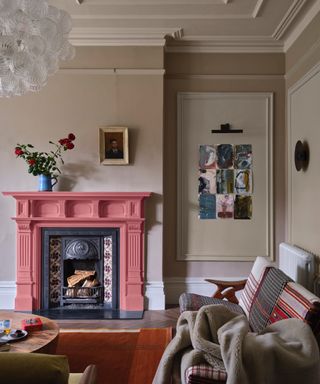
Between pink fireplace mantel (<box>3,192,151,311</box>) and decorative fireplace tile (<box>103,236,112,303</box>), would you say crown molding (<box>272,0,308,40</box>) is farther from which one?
decorative fireplace tile (<box>103,236,112,303</box>)

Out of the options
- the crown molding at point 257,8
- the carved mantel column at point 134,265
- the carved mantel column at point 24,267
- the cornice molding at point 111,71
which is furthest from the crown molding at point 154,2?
the carved mantel column at point 24,267

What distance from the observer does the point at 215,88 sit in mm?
4453

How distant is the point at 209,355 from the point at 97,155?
288 cm

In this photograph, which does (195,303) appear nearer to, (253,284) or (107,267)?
(253,284)

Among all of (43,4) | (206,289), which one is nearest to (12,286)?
(206,289)

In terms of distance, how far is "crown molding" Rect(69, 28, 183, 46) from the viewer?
4082mm

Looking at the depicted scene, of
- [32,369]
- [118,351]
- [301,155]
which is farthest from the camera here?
[301,155]

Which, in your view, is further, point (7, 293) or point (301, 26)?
point (7, 293)

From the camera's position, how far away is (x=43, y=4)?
90.7 inches

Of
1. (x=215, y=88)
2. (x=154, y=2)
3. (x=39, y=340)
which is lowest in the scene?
(x=39, y=340)

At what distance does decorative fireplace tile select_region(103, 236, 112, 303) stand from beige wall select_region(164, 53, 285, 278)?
0.66 m

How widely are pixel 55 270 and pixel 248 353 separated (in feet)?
9.95

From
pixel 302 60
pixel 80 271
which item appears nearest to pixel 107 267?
pixel 80 271

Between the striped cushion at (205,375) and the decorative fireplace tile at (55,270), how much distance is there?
282cm
